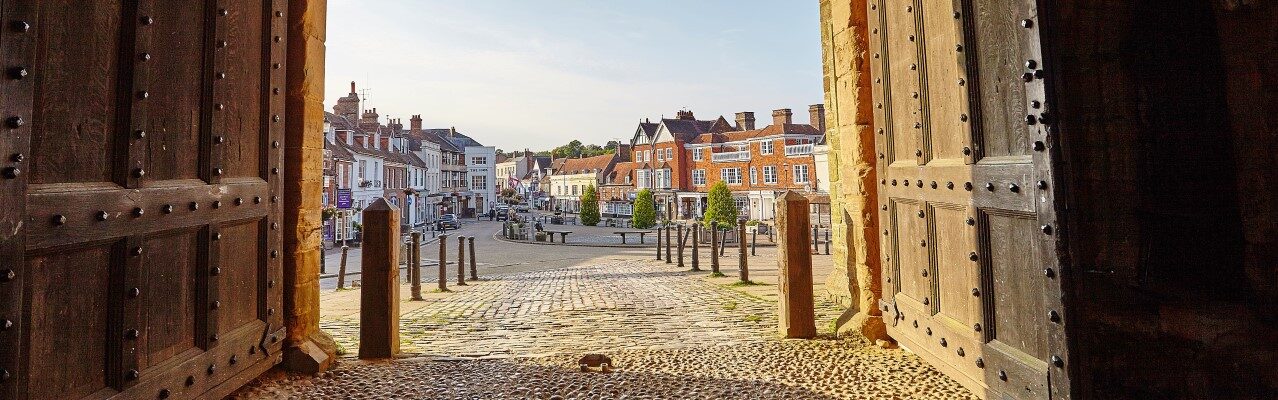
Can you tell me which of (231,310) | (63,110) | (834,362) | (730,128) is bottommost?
(834,362)

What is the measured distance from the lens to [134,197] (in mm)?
2242

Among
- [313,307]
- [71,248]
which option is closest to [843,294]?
[313,307]

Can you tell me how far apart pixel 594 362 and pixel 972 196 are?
2388 mm

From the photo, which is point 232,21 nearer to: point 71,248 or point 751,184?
point 71,248

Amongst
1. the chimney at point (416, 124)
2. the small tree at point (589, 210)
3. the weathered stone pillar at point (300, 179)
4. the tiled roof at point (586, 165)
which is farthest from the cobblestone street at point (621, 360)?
the tiled roof at point (586, 165)

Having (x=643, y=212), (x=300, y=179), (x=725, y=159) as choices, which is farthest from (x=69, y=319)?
(x=725, y=159)

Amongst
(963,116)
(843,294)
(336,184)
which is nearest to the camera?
(963,116)

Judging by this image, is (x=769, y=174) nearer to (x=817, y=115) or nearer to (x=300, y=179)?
(x=817, y=115)

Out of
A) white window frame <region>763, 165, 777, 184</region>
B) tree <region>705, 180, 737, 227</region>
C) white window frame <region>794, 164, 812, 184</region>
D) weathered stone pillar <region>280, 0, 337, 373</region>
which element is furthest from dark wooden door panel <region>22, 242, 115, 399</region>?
white window frame <region>763, 165, 777, 184</region>

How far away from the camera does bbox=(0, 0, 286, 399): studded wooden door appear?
5.94 ft

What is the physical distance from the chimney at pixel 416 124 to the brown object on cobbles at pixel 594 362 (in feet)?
172

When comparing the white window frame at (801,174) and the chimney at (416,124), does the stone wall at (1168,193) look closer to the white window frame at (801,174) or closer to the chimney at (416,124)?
the white window frame at (801,174)

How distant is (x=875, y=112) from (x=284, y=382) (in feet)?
12.8

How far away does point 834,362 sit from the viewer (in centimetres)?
377
